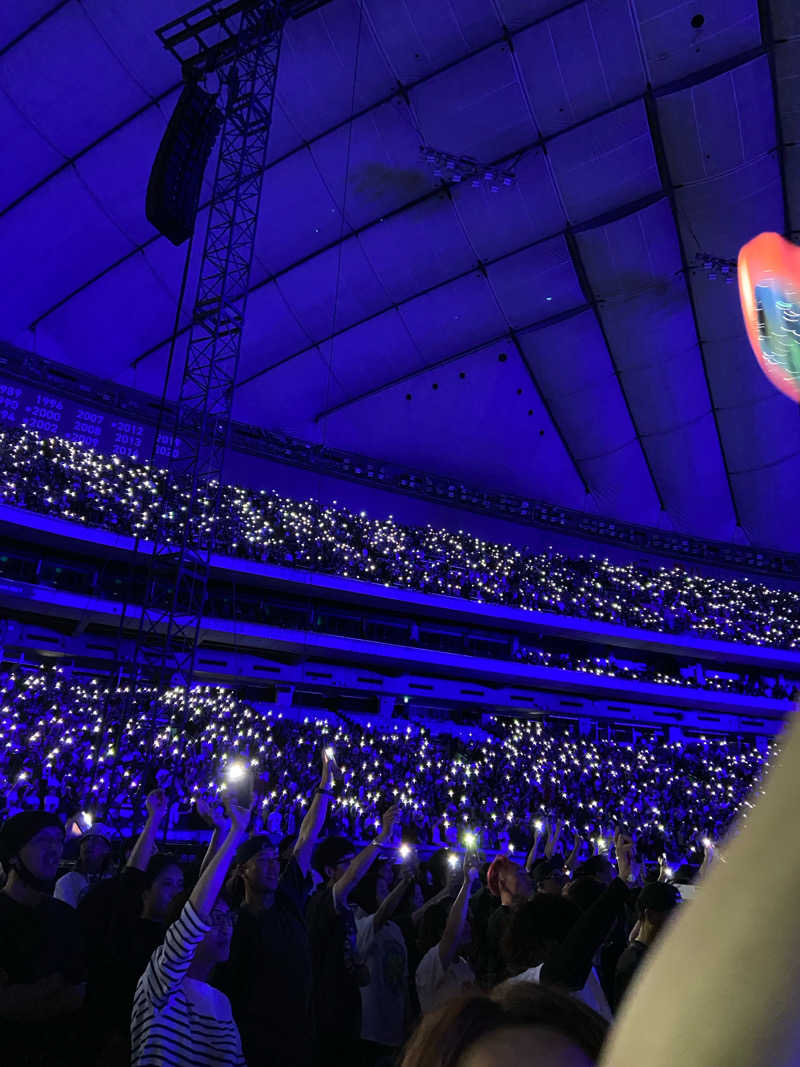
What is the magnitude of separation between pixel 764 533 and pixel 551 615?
11.7m

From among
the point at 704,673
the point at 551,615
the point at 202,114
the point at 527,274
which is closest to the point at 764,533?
the point at 704,673

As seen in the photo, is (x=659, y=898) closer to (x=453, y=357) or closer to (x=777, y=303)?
(x=777, y=303)

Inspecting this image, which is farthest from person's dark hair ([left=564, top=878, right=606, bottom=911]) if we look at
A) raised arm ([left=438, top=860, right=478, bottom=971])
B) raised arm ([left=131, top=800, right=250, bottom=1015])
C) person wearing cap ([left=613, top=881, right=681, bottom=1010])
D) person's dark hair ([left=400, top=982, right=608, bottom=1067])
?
person's dark hair ([left=400, top=982, right=608, bottom=1067])

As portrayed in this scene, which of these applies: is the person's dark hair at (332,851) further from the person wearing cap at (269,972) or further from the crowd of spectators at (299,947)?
the person wearing cap at (269,972)

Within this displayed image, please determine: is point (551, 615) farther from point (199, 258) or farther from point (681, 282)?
point (199, 258)

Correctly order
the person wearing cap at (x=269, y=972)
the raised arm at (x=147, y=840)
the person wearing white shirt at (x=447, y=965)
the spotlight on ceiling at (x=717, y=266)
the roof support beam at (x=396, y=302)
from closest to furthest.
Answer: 1. the person wearing cap at (x=269, y=972)
2. the person wearing white shirt at (x=447, y=965)
3. the raised arm at (x=147, y=840)
4. the roof support beam at (x=396, y=302)
5. the spotlight on ceiling at (x=717, y=266)

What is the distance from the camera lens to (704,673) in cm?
3186

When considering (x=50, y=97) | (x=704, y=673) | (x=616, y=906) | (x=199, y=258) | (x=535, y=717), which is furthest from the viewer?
(x=704, y=673)

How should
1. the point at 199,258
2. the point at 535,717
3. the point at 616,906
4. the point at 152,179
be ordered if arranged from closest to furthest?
the point at 616,906
the point at 152,179
the point at 199,258
the point at 535,717

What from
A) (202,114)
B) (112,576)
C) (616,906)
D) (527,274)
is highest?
(527,274)

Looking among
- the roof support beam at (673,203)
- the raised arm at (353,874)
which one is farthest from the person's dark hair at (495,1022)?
the roof support beam at (673,203)

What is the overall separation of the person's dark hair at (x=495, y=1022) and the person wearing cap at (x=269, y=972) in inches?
101

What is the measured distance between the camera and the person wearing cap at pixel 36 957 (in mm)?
2902

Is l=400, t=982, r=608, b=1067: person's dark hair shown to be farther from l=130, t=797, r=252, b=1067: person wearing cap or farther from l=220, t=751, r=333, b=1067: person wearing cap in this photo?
l=220, t=751, r=333, b=1067: person wearing cap
